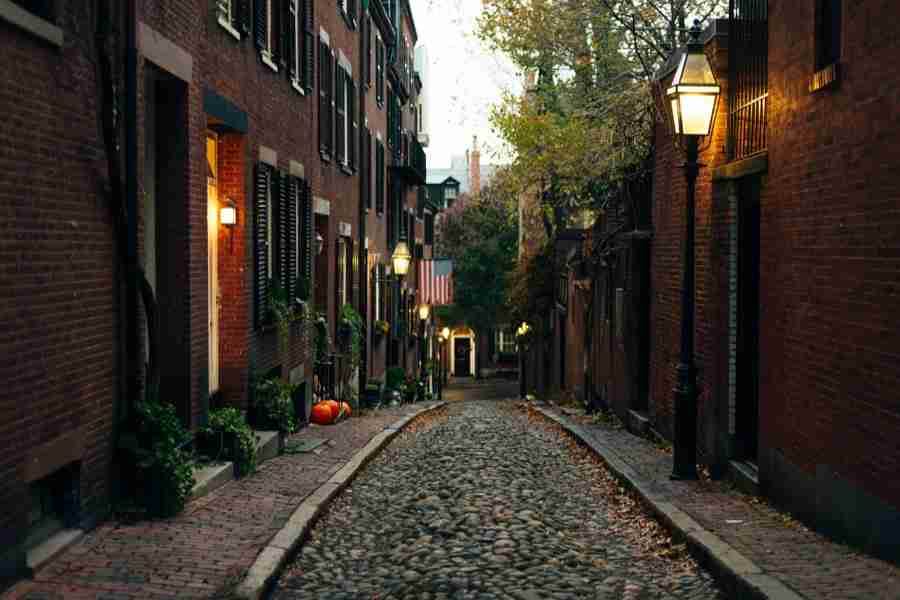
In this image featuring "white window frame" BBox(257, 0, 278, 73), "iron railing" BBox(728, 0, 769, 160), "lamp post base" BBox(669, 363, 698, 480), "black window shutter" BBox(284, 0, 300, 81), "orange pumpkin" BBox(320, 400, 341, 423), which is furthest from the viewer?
"orange pumpkin" BBox(320, 400, 341, 423)

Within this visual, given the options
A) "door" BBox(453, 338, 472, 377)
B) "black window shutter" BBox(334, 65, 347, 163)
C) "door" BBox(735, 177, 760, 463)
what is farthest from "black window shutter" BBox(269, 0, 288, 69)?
"door" BBox(453, 338, 472, 377)

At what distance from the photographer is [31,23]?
6.50 metres

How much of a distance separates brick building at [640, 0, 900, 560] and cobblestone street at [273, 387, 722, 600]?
4.02 ft

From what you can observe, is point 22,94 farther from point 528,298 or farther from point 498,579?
point 528,298

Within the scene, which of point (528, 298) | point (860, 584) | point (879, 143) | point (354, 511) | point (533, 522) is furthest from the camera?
point (528, 298)

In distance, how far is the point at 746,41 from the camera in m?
10.8

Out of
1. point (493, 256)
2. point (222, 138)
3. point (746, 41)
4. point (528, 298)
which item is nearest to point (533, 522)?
point (746, 41)

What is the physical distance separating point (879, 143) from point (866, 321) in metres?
1.17

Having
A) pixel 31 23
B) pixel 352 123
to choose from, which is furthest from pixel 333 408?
pixel 31 23

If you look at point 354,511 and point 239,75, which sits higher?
point 239,75

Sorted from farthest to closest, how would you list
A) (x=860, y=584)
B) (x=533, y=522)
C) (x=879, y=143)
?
(x=533, y=522)
(x=879, y=143)
(x=860, y=584)

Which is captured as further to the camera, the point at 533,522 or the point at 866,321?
the point at 533,522

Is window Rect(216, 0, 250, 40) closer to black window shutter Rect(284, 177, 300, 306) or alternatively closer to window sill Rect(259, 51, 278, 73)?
window sill Rect(259, 51, 278, 73)

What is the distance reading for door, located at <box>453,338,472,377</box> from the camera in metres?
71.2
